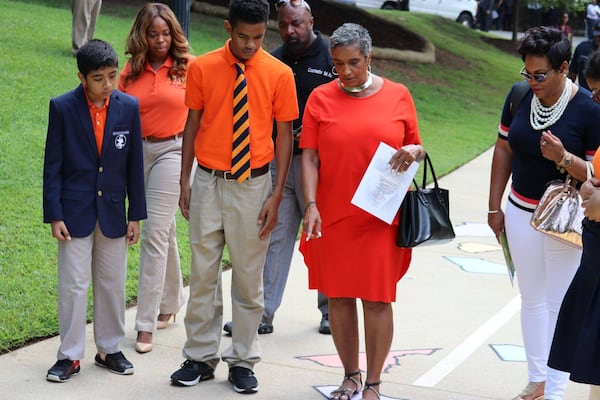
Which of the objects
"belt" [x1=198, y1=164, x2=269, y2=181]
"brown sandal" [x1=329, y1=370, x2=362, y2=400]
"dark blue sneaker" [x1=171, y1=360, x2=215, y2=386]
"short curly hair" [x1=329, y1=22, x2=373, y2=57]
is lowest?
"dark blue sneaker" [x1=171, y1=360, x2=215, y2=386]

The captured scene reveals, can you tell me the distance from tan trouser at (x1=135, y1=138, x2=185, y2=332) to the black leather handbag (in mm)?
1624

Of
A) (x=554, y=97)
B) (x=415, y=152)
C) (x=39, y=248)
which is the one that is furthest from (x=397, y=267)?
(x=39, y=248)

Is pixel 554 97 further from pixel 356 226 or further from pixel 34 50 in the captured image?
pixel 34 50

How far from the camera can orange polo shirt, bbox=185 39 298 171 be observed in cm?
531

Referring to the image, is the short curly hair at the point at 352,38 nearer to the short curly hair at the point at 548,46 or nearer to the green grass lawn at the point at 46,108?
the short curly hair at the point at 548,46

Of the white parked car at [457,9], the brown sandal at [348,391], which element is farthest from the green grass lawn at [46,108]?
the white parked car at [457,9]

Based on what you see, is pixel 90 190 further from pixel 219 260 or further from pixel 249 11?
pixel 249 11

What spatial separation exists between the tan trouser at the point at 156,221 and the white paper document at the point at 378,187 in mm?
1518

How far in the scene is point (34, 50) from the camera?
1343 centimetres

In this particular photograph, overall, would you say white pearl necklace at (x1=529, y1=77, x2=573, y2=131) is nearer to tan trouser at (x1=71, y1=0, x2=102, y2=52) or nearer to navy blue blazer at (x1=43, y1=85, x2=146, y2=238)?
navy blue blazer at (x1=43, y1=85, x2=146, y2=238)

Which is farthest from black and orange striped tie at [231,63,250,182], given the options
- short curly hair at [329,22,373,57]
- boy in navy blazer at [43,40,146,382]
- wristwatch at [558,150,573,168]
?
wristwatch at [558,150,573,168]

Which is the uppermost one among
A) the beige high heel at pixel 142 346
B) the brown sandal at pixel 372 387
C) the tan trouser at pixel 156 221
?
the tan trouser at pixel 156 221

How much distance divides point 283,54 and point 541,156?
1.98 meters

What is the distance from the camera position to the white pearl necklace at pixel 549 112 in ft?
16.7
